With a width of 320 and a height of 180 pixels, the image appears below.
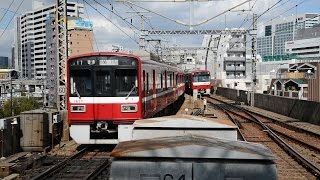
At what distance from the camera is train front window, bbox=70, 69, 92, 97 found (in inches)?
504

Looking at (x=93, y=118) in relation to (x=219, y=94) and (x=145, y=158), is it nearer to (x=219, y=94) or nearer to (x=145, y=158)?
(x=145, y=158)

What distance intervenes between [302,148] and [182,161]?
456 inches

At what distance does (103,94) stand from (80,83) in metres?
0.76

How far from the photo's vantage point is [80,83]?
42.2ft

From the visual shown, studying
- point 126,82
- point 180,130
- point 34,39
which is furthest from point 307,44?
point 180,130

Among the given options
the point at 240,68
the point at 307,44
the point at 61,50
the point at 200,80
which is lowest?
the point at 200,80

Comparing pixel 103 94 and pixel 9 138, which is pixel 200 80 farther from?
pixel 9 138

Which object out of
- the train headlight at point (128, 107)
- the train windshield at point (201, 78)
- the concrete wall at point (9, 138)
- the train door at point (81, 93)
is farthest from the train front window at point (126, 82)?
the train windshield at point (201, 78)

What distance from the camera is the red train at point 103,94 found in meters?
12.6

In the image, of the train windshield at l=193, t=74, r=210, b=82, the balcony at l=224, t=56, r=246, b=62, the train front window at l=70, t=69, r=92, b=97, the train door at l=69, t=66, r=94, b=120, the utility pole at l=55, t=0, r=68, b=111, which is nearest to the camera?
the train door at l=69, t=66, r=94, b=120

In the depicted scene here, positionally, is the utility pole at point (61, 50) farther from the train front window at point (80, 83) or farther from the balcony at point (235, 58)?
the balcony at point (235, 58)

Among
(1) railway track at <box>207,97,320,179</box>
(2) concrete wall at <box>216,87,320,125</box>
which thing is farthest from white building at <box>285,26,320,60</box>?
(1) railway track at <box>207,97,320,179</box>

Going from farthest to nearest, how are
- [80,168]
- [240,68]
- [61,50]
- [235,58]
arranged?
[240,68] < [235,58] < [61,50] < [80,168]

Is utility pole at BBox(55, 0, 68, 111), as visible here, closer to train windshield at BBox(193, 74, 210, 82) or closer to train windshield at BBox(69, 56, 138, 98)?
train windshield at BBox(69, 56, 138, 98)
